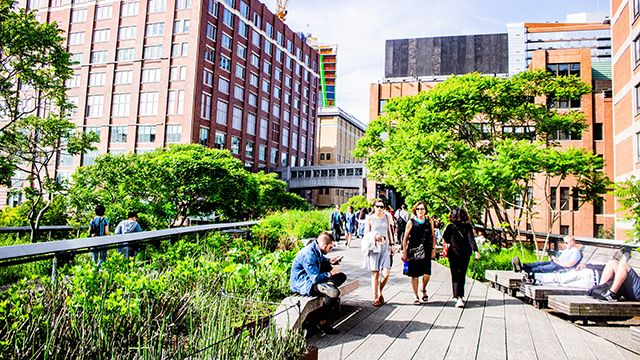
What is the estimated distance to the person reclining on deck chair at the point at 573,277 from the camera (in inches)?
292

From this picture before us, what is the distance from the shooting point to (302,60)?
75500 mm

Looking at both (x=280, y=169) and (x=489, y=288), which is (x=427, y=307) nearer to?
(x=489, y=288)

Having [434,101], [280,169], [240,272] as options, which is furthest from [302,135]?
[240,272]

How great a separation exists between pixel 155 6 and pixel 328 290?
55522 millimetres

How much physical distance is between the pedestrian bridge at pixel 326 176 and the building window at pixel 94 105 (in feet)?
87.7

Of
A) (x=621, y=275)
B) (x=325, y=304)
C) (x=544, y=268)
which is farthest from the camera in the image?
(x=544, y=268)

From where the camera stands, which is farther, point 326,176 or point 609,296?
point 326,176

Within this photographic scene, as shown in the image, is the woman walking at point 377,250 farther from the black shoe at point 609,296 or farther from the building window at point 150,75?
the building window at point 150,75

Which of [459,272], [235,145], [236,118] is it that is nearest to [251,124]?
[236,118]

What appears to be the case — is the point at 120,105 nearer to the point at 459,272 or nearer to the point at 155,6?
the point at 155,6

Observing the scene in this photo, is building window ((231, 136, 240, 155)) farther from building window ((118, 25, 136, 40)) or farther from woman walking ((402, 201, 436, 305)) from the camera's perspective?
woman walking ((402, 201, 436, 305))

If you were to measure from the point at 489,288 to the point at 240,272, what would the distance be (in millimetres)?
5869

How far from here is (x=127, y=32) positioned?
172ft

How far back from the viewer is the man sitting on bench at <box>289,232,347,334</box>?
5.47 m
